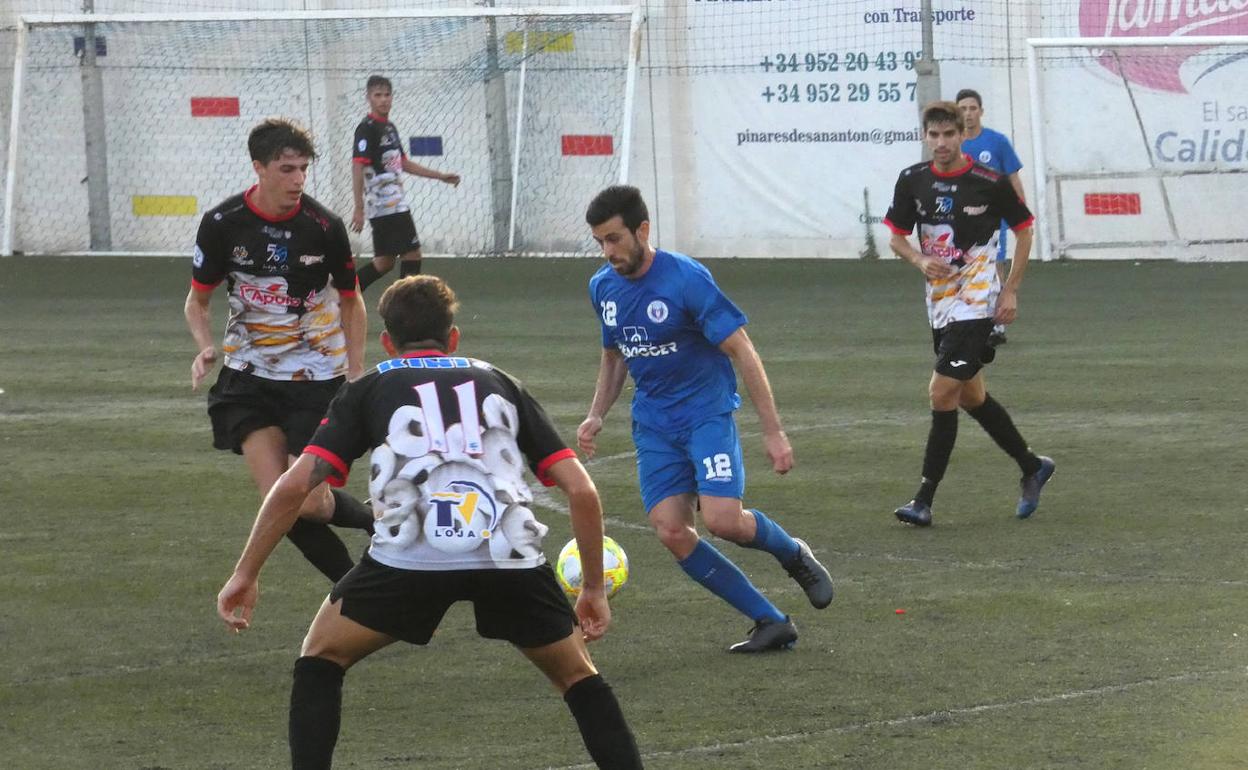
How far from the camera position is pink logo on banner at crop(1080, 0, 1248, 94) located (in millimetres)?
21969

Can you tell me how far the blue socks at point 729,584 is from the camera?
21.8 feet

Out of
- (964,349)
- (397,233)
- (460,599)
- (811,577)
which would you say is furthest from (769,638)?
(397,233)

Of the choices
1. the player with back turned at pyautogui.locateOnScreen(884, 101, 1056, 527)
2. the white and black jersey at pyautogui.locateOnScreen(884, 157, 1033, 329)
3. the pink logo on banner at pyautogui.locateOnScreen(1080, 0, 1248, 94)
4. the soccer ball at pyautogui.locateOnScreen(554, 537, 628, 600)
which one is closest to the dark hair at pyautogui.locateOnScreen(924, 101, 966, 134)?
the player with back turned at pyautogui.locateOnScreen(884, 101, 1056, 527)

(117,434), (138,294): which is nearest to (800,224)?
(138,294)

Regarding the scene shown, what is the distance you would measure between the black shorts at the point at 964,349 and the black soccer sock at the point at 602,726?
4.52 metres

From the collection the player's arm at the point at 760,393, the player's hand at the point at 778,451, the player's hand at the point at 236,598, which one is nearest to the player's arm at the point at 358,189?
the player's arm at the point at 760,393

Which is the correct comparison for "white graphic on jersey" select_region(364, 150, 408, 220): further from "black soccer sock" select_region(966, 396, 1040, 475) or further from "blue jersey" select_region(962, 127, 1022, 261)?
"black soccer sock" select_region(966, 396, 1040, 475)

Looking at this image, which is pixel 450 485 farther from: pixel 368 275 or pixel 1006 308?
pixel 368 275

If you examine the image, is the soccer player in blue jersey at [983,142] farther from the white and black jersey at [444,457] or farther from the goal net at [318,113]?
the goal net at [318,113]

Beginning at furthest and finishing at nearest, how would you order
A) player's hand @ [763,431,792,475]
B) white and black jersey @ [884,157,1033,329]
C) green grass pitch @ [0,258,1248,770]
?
1. white and black jersey @ [884,157,1033,329]
2. player's hand @ [763,431,792,475]
3. green grass pitch @ [0,258,1248,770]

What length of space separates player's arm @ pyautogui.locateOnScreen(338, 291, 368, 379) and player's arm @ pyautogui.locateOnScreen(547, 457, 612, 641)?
111 inches

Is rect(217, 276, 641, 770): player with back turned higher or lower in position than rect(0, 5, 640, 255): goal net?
lower

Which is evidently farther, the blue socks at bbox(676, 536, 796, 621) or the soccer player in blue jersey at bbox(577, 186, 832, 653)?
the blue socks at bbox(676, 536, 796, 621)

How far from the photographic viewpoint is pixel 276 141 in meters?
6.97
